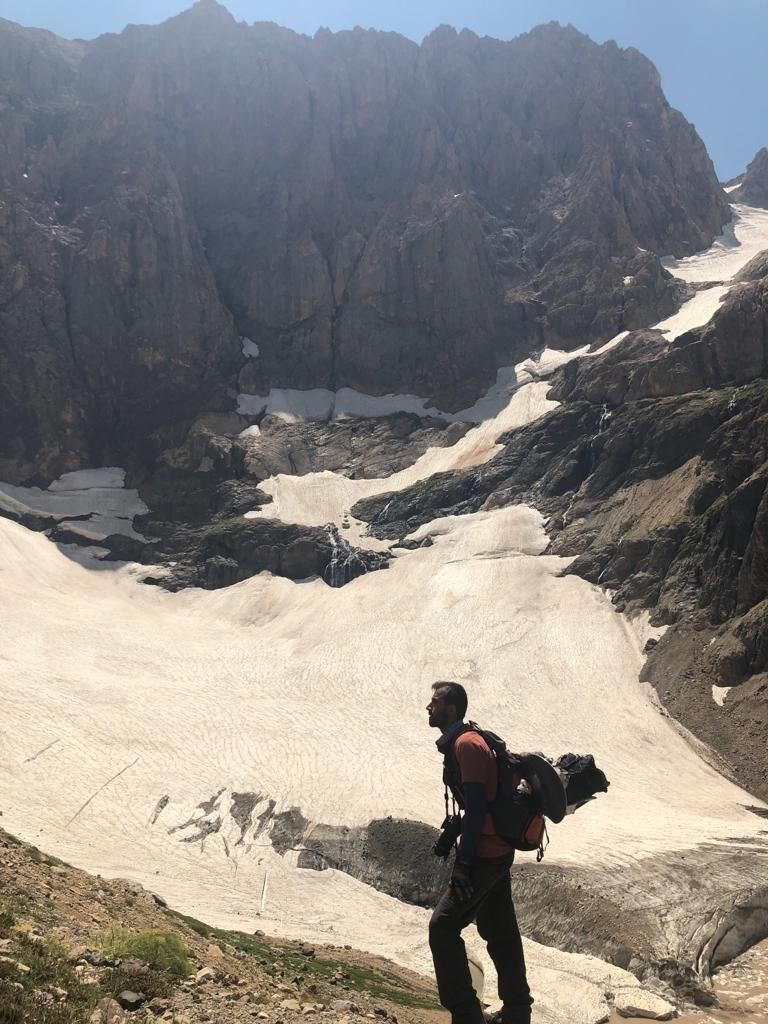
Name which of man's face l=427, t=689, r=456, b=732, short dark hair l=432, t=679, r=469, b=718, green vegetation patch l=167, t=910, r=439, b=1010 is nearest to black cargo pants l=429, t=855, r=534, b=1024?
man's face l=427, t=689, r=456, b=732

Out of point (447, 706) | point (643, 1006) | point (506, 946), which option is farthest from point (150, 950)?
point (643, 1006)

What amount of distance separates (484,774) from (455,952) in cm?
159

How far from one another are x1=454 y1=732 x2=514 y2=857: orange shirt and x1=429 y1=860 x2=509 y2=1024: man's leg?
0.63 ft

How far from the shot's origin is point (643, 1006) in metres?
15.6

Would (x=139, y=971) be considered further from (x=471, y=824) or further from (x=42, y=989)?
(x=471, y=824)

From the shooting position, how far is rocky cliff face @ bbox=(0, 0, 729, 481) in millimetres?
92750

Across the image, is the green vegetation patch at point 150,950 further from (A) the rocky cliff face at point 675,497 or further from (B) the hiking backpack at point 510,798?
(A) the rocky cliff face at point 675,497

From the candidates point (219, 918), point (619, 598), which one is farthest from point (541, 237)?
point (219, 918)

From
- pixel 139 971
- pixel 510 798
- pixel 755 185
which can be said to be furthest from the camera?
pixel 755 185

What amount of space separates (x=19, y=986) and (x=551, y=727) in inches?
1426

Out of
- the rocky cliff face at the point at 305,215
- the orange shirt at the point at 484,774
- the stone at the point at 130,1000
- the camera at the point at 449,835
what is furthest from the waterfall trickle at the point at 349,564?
the stone at the point at 130,1000

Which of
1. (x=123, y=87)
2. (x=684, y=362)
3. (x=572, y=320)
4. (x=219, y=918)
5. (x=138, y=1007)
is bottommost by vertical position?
(x=219, y=918)

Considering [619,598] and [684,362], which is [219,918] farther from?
[684,362]

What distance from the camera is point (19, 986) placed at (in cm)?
674
